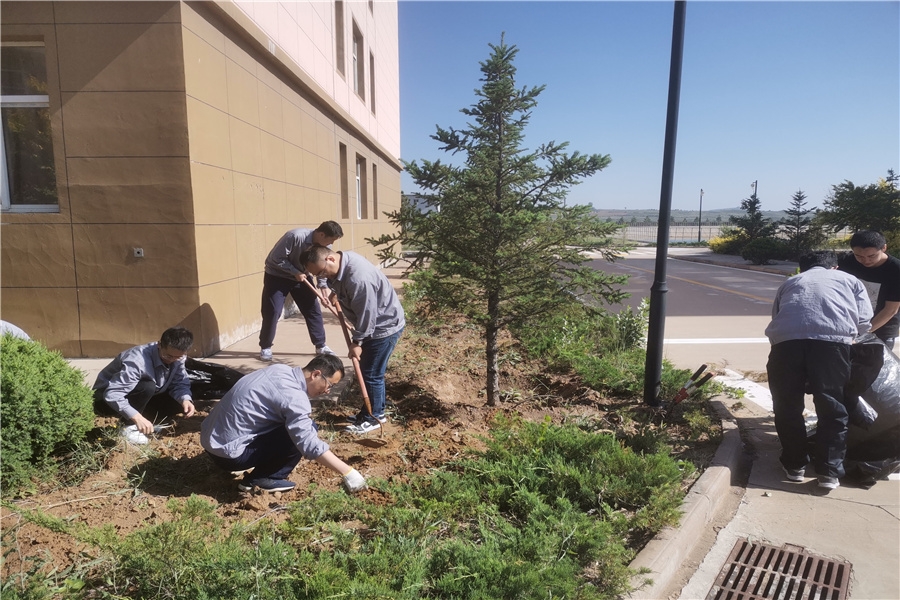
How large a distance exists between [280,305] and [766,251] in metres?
26.7

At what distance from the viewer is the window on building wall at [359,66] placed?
50.1ft

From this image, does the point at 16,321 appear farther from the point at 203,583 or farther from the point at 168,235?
the point at 203,583

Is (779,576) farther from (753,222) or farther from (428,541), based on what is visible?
(753,222)

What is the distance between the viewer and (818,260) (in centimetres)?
433

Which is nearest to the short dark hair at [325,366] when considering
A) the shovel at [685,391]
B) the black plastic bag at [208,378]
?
the black plastic bag at [208,378]

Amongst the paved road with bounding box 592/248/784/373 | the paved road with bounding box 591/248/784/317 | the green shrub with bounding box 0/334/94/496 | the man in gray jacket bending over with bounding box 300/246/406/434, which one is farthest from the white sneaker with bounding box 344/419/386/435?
the paved road with bounding box 591/248/784/317

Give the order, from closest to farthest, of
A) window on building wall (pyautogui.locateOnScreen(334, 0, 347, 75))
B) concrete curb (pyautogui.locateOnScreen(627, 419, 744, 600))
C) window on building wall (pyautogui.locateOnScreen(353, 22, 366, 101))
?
concrete curb (pyautogui.locateOnScreen(627, 419, 744, 600)), window on building wall (pyautogui.locateOnScreen(334, 0, 347, 75)), window on building wall (pyautogui.locateOnScreen(353, 22, 366, 101))

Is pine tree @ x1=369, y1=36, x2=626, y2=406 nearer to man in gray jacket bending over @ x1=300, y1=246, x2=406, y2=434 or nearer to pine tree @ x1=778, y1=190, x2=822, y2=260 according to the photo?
man in gray jacket bending over @ x1=300, y1=246, x2=406, y2=434

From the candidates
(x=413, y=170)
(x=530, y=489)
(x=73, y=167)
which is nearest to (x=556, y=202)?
(x=413, y=170)

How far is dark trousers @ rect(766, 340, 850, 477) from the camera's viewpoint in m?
3.84

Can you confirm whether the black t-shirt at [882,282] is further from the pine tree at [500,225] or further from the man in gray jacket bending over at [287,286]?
the man in gray jacket bending over at [287,286]

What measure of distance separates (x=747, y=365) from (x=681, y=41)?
4217 millimetres

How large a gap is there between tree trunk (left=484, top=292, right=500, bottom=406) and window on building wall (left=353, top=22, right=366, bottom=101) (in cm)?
1194

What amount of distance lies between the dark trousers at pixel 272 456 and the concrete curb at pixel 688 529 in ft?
6.71
